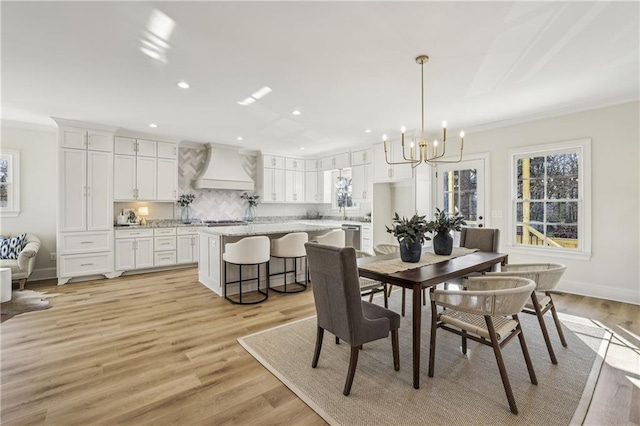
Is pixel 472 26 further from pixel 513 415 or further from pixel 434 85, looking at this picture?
pixel 513 415

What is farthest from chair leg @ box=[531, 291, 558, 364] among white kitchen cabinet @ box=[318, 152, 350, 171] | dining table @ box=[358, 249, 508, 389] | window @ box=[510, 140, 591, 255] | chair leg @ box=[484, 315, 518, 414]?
white kitchen cabinet @ box=[318, 152, 350, 171]

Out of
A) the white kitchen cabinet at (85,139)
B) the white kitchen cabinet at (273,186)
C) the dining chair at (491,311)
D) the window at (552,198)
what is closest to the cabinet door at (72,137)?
the white kitchen cabinet at (85,139)

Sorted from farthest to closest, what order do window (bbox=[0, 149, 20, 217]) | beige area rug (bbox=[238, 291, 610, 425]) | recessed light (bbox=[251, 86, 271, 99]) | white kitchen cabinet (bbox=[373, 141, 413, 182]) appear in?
white kitchen cabinet (bbox=[373, 141, 413, 182])
window (bbox=[0, 149, 20, 217])
recessed light (bbox=[251, 86, 271, 99])
beige area rug (bbox=[238, 291, 610, 425])

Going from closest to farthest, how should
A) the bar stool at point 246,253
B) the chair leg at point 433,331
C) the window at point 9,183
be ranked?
the chair leg at point 433,331
the bar stool at point 246,253
the window at point 9,183

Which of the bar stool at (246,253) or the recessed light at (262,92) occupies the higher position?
the recessed light at (262,92)

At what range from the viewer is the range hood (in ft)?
20.6

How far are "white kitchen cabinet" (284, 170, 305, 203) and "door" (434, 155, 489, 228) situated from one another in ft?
11.0

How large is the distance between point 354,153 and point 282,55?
424cm

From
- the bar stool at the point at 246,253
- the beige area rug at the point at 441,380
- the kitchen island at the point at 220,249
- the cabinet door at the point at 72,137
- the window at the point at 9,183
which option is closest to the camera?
the beige area rug at the point at 441,380

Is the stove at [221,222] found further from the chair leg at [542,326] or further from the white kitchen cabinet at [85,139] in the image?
the chair leg at [542,326]

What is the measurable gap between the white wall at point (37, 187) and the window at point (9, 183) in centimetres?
6

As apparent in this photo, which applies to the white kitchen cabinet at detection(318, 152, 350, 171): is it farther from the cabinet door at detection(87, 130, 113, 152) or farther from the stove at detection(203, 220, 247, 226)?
the cabinet door at detection(87, 130, 113, 152)

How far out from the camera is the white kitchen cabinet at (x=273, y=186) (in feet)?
23.6

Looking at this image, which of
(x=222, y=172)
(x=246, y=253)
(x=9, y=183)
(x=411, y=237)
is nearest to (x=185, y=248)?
(x=222, y=172)
